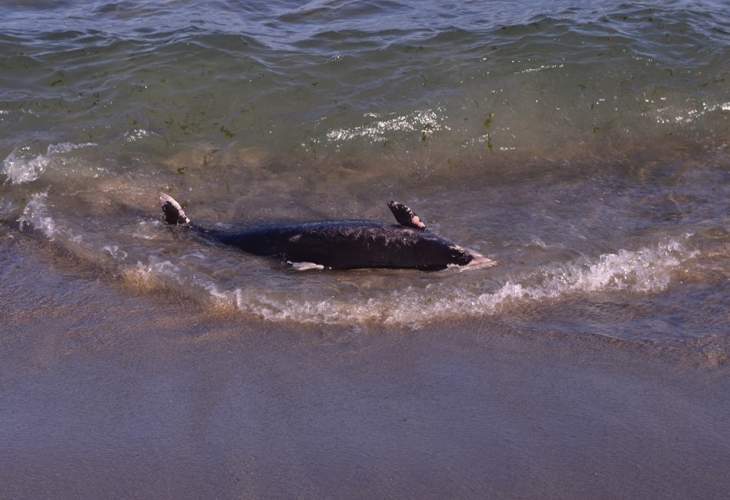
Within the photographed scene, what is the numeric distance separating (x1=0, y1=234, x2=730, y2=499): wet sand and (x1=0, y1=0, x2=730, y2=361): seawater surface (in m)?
0.37

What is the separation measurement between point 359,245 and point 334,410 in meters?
2.46

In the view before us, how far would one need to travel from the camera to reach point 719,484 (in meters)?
4.57

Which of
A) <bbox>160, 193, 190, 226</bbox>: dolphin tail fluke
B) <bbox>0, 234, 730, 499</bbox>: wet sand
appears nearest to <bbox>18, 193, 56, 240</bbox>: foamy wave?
<bbox>160, 193, 190, 226</bbox>: dolphin tail fluke

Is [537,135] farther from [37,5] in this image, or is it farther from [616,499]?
[37,5]

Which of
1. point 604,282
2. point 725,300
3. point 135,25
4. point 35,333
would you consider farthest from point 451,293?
point 135,25

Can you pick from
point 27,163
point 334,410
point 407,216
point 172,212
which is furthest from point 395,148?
point 334,410

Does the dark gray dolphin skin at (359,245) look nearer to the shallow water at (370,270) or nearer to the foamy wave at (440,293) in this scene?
the shallow water at (370,270)

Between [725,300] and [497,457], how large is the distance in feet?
9.50

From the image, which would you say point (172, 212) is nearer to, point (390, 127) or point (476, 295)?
point (476, 295)

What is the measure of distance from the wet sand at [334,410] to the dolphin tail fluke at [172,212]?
1.56 m

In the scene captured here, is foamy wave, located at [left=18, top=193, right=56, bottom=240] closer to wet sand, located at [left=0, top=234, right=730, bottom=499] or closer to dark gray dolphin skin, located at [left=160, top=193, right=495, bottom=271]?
wet sand, located at [left=0, top=234, right=730, bottom=499]

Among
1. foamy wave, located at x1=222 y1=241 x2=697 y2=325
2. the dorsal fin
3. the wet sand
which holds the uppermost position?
the dorsal fin

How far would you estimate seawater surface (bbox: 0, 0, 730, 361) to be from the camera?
694 cm

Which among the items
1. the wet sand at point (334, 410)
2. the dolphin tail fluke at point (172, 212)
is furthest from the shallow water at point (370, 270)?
the dolphin tail fluke at point (172, 212)
